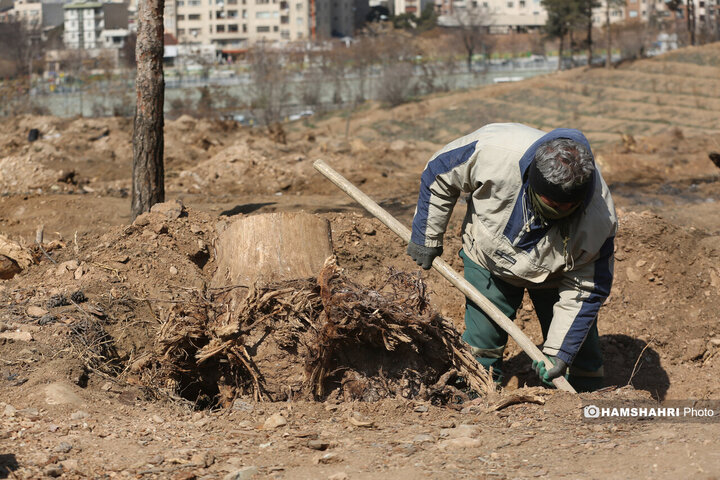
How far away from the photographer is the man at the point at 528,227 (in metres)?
3.79

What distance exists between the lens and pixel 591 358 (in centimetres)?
481

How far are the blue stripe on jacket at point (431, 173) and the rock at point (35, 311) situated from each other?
7.76ft

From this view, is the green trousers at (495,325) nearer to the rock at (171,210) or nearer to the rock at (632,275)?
the rock at (632,275)

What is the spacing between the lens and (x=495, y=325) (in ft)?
15.0

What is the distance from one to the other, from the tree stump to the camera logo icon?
179 centimetres

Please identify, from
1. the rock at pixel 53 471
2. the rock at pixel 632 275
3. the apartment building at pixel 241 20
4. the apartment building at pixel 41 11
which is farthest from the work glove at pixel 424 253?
the apartment building at pixel 241 20

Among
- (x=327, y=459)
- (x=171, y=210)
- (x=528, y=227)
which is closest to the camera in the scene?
(x=327, y=459)

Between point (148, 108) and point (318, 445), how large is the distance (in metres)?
5.14

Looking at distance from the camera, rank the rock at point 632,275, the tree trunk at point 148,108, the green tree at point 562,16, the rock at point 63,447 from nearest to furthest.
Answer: the rock at point 63,447, the rock at point 632,275, the tree trunk at point 148,108, the green tree at point 562,16

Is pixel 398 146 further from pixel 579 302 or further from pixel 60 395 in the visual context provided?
pixel 60 395

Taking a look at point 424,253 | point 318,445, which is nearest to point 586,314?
point 424,253

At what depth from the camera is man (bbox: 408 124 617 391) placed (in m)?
3.79

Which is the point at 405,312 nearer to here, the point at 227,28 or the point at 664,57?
the point at 664,57

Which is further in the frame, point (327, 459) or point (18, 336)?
point (18, 336)
